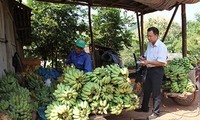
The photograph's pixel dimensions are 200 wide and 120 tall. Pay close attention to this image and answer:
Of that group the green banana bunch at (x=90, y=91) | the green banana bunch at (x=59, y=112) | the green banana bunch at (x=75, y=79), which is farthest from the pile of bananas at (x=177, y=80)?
the green banana bunch at (x=59, y=112)

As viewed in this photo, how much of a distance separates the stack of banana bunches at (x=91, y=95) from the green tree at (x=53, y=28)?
776cm

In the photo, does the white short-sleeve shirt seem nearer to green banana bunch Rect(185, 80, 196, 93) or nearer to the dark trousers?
the dark trousers

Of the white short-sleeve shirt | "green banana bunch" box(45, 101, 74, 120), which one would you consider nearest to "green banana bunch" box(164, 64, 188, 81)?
the white short-sleeve shirt

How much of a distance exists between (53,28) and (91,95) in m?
8.13

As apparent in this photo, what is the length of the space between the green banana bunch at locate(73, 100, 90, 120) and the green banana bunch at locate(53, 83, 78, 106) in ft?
0.33

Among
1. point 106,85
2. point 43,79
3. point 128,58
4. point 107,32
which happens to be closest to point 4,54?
point 43,79

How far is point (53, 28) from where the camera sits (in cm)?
1187

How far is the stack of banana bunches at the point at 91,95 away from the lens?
4086 mm

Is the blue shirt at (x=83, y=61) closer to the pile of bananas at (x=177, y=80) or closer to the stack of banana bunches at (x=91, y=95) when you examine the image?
the stack of banana bunches at (x=91, y=95)

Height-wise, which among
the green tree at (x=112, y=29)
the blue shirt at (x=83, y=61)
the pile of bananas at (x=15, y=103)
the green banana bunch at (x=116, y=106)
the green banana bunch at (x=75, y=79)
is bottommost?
the green banana bunch at (x=116, y=106)

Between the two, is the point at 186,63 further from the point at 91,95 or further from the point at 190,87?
the point at 91,95

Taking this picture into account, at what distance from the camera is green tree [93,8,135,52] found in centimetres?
1285

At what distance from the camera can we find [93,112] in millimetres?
4289

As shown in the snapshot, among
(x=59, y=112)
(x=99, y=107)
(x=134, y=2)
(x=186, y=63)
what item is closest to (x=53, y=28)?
(x=134, y=2)
